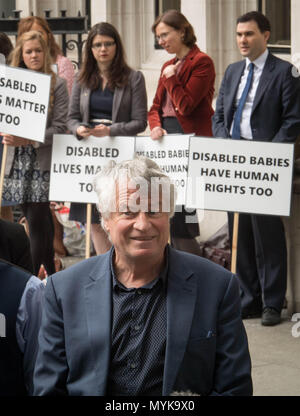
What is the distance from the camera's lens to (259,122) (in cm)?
768

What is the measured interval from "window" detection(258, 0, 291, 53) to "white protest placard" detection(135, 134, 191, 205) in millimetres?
3008

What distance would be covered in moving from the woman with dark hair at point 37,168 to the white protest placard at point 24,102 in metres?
0.13

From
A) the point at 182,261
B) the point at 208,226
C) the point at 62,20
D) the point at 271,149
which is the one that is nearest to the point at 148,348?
the point at 182,261

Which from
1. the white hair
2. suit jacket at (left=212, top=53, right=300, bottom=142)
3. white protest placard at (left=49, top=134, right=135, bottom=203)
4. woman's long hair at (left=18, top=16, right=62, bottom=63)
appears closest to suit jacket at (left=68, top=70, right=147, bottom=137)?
white protest placard at (left=49, top=134, right=135, bottom=203)

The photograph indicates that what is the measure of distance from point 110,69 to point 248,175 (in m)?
1.56

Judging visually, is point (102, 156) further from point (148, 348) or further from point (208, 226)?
point (148, 348)

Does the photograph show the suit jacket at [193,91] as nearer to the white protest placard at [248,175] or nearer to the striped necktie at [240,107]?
the striped necktie at [240,107]

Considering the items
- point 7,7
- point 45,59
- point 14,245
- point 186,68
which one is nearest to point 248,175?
point 186,68

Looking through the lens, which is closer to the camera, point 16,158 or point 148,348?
point 148,348

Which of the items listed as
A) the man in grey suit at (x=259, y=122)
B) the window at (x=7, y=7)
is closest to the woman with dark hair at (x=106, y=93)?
the man in grey suit at (x=259, y=122)

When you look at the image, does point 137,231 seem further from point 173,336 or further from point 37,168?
point 37,168

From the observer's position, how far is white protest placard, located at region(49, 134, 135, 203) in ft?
27.5

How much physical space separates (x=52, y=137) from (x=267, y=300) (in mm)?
Answer: 2225

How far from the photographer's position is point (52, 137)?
335 inches
